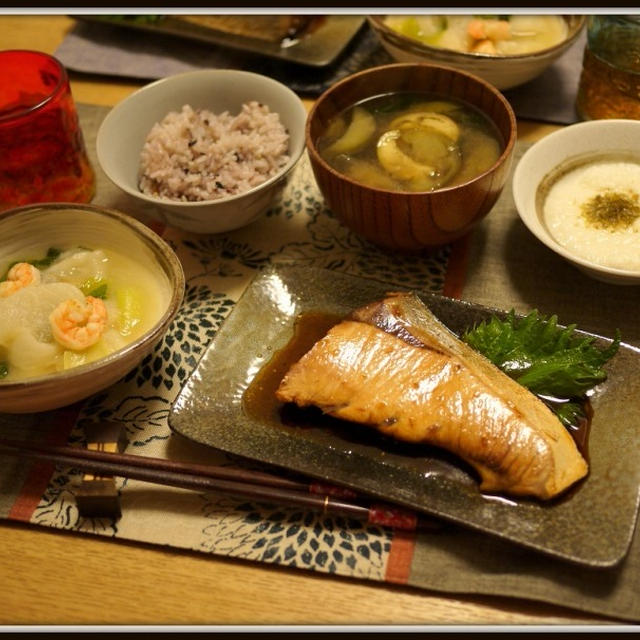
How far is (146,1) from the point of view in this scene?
9.33 ft

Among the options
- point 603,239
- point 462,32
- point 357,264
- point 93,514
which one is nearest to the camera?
point 93,514

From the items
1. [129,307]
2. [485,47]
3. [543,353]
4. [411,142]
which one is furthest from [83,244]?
[485,47]

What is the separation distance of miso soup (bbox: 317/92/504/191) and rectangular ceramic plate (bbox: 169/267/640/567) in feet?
1.14

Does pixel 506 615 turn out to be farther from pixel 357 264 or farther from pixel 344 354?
pixel 357 264

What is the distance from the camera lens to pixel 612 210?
2.17m

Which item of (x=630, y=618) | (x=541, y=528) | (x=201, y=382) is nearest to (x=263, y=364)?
(x=201, y=382)

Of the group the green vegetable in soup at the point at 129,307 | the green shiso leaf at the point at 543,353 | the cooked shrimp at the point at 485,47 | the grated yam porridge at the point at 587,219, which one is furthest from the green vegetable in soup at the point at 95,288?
the cooked shrimp at the point at 485,47

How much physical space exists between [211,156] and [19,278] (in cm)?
69

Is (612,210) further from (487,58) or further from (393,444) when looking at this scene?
(393,444)

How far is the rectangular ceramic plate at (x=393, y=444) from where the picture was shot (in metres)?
1.52

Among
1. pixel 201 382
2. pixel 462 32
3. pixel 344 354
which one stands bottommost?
pixel 201 382

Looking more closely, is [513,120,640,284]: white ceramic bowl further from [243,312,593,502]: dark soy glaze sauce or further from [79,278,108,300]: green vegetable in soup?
[79,278,108,300]: green vegetable in soup

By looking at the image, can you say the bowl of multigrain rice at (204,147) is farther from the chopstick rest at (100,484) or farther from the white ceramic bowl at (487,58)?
the chopstick rest at (100,484)

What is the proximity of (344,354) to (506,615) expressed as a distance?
0.67 metres
